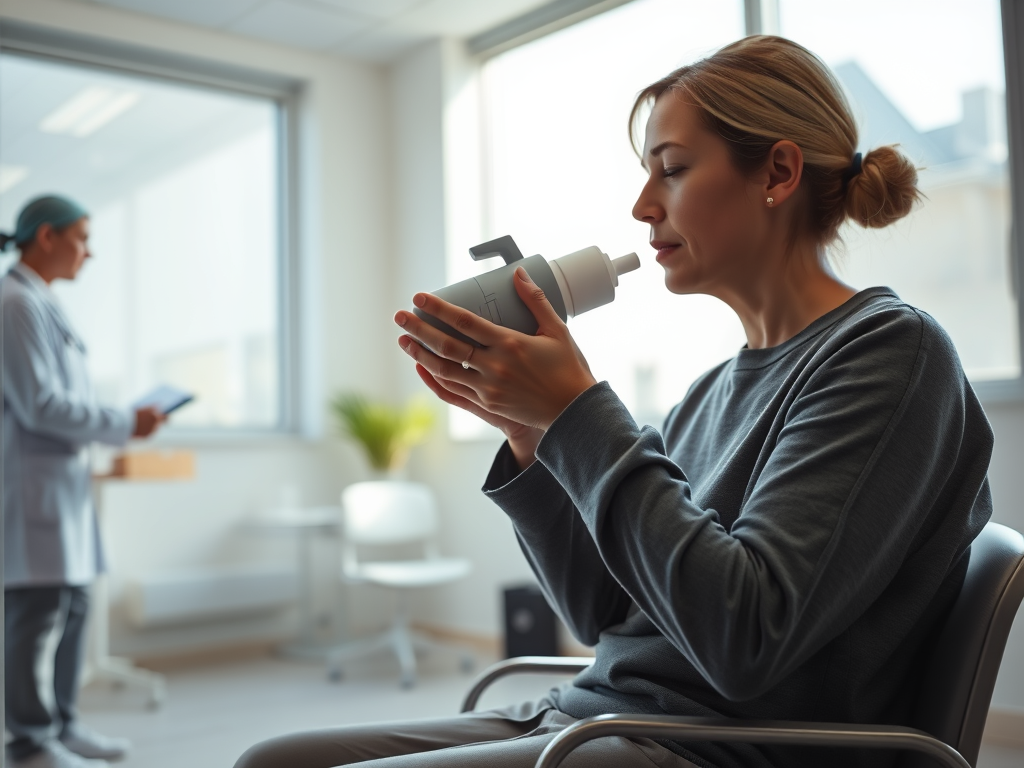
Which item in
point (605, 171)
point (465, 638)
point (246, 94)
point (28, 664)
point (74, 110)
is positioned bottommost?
point (465, 638)

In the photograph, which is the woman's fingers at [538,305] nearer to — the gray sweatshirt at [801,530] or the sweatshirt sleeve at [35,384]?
the gray sweatshirt at [801,530]

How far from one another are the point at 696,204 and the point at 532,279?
0.20 metres

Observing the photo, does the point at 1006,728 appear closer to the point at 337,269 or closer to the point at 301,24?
the point at 337,269

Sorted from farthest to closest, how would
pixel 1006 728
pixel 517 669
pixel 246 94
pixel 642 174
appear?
pixel 246 94 → pixel 642 174 → pixel 1006 728 → pixel 517 669

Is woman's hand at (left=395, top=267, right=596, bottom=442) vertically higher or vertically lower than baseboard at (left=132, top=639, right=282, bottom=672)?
higher

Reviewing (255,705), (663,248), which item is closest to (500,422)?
(663,248)

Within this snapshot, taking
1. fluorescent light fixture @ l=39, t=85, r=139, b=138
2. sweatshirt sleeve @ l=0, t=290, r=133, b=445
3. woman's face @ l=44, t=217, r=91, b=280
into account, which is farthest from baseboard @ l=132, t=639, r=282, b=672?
fluorescent light fixture @ l=39, t=85, r=139, b=138

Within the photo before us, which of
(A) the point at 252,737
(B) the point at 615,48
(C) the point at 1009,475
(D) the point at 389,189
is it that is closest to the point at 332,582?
(A) the point at 252,737

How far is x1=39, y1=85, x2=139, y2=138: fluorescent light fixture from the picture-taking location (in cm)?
434

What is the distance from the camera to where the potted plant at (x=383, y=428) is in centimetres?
457

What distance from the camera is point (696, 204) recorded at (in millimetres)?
1029

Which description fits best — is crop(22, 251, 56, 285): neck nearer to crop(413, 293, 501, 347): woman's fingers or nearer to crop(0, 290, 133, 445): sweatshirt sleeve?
crop(0, 290, 133, 445): sweatshirt sleeve

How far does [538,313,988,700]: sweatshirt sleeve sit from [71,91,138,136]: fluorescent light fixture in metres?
4.27

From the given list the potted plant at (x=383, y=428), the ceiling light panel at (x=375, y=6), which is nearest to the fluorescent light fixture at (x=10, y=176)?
the ceiling light panel at (x=375, y=6)
